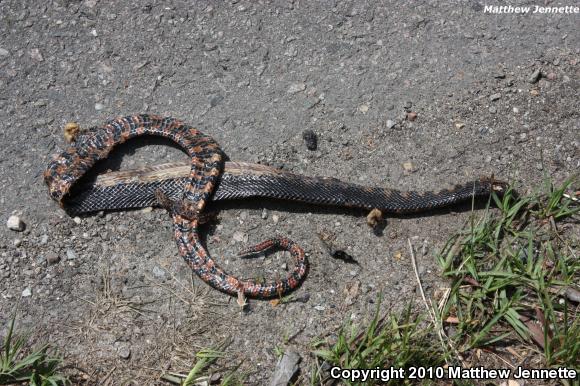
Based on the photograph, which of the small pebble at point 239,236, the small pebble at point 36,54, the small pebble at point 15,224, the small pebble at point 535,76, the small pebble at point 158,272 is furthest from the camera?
the small pebble at point 535,76

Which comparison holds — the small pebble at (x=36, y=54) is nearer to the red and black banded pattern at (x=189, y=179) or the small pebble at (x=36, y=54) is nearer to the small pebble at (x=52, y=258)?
the red and black banded pattern at (x=189, y=179)

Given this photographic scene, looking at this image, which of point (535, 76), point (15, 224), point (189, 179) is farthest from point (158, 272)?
point (535, 76)

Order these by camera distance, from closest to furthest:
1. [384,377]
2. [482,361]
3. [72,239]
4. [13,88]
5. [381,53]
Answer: [384,377] < [482,361] < [72,239] < [13,88] < [381,53]

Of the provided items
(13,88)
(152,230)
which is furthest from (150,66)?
(152,230)

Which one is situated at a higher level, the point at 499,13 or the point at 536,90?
the point at 499,13

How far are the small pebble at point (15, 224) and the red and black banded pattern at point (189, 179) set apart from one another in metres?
0.37

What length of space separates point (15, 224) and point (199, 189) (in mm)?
1575

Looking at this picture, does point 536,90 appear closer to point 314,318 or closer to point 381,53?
point 381,53

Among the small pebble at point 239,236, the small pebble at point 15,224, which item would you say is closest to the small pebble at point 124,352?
the small pebble at point 239,236

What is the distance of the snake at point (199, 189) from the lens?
16.8 ft

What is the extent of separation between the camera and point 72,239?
518cm

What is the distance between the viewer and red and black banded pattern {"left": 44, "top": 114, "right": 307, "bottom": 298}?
493 cm

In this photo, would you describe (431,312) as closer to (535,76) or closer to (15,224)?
(535,76)

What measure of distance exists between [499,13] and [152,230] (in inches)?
166
